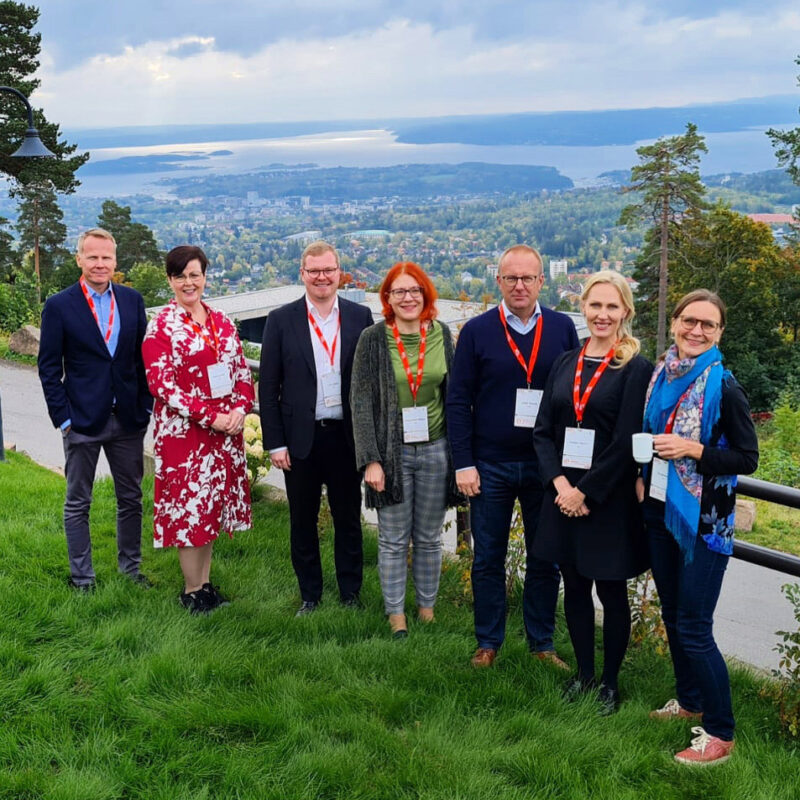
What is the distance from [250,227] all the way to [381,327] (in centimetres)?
14334

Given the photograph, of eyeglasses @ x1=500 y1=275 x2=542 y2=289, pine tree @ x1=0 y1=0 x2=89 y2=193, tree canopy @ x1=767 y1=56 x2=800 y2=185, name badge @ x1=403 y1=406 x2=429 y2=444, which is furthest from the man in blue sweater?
tree canopy @ x1=767 y1=56 x2=800 y2=185

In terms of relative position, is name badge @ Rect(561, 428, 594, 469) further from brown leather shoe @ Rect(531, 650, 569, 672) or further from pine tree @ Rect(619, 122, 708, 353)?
pine tree @ Rect(619, 122, 708, 353)

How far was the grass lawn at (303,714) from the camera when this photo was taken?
267cm

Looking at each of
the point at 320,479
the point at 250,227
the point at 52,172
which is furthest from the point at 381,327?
the point at 250,227

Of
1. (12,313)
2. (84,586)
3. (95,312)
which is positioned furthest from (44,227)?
(84,586)

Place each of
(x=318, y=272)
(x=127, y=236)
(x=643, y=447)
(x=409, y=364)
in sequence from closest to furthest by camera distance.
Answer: (x=643, y=447) < (x=409, y=364) < (x=318, y=272) < (x=127, y=236)

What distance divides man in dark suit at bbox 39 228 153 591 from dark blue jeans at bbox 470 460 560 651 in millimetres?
1842

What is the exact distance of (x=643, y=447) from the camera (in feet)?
9.20

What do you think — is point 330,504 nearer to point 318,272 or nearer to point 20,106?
point 318,272

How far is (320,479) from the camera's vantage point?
4098 mm

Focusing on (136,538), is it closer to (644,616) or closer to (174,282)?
(174,282)

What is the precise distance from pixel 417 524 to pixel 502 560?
46 centimetres

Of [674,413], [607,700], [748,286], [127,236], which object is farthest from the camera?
[127,236]

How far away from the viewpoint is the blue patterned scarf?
2.82m
